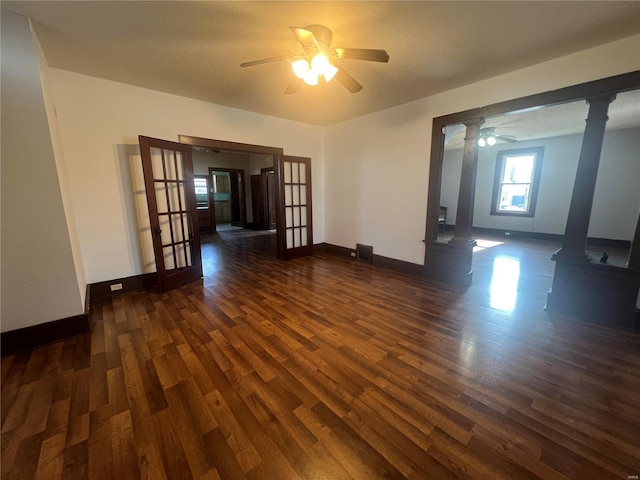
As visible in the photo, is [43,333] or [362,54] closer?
[362,54]

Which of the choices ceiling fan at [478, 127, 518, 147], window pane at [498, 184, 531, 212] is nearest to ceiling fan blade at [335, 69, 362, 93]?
ceiling fan at [478, 127, 518, 147]

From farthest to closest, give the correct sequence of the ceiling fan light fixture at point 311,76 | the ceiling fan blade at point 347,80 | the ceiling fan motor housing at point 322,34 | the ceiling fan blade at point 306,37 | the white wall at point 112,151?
the white wall at point 112,151
the ceiling fan blade at point 347,80
the ceiling fan light fixture at point 311,76
the ceiling fan motor housing at point 322,34
the ceiling fan blade at point 306,37

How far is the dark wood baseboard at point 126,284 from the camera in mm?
3210

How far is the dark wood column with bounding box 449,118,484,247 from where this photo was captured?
333 cm

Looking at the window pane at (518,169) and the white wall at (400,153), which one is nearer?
the white wall at (400,153)

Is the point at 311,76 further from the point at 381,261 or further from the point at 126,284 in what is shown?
the point at 126,284

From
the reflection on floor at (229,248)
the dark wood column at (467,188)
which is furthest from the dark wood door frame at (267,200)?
the dark wood column at (467,188)

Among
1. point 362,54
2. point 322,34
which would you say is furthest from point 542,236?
point 322,34

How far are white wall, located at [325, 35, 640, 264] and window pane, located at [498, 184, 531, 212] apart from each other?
201 inches

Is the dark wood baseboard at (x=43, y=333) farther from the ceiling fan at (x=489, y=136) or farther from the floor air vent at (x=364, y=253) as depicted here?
the ceiling fan at (x=489, y=136)

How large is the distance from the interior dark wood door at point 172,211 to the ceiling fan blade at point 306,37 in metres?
2.29

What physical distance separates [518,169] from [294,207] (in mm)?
6419

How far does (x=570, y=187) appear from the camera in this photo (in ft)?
20.2

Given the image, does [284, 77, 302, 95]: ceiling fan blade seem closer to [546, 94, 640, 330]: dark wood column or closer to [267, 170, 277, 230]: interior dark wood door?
[546, 94, 640, 330]: dark wood column
